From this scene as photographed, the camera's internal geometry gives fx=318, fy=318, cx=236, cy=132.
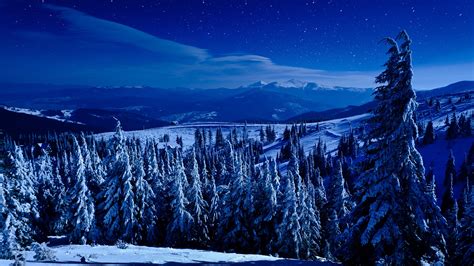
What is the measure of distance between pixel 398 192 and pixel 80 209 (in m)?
32.6

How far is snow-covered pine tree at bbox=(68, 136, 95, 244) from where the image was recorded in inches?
1390

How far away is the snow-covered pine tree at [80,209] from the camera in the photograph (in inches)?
1390

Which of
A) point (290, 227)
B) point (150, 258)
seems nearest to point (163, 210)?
point (290, 227)

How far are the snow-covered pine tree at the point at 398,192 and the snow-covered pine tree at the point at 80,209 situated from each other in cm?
3021

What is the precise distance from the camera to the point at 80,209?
35.2 m

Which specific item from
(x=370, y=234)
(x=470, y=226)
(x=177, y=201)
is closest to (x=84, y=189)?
(x=177, y=201)

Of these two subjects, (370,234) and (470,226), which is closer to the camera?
(370,234)

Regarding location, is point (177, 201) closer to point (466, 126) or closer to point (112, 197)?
point (112, 197)

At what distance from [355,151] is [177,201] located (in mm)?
144125

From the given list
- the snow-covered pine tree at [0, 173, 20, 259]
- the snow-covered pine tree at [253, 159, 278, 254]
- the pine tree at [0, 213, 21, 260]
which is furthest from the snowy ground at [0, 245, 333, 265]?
the snow-covered pine tree at [253, 159, 278, 254]

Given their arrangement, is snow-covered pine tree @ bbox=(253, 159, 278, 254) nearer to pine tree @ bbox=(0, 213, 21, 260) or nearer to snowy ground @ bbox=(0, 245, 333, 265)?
snowy ground @ bbox=(0, 245, 333, 265)

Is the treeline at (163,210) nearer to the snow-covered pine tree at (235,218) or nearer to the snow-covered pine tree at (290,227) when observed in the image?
the snow-covered pine tree at (235,218)

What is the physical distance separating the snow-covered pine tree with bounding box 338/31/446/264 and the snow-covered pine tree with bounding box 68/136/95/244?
3021 centimetres

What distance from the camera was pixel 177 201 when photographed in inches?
1598
